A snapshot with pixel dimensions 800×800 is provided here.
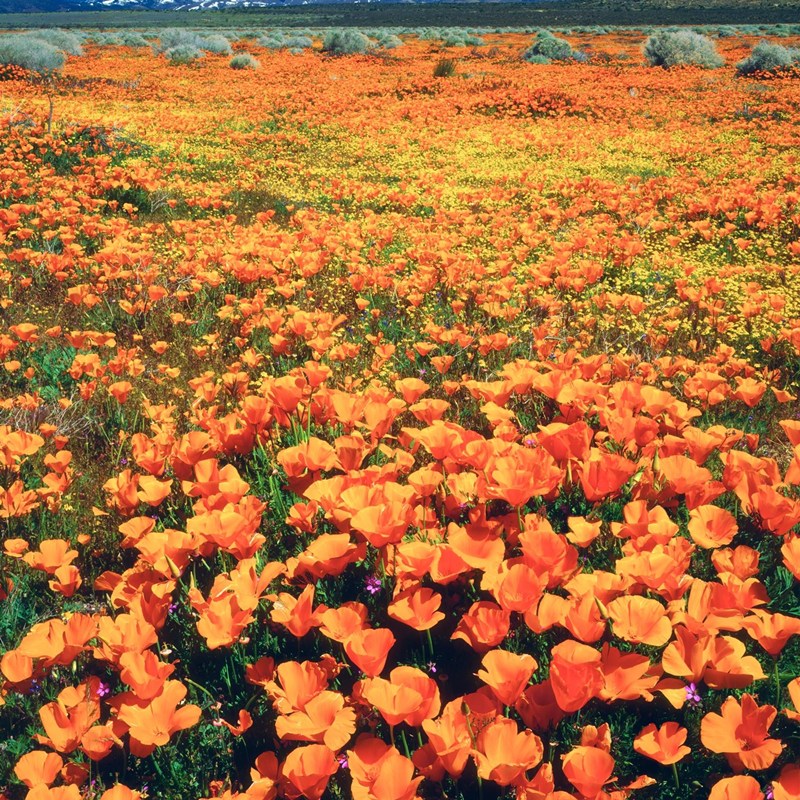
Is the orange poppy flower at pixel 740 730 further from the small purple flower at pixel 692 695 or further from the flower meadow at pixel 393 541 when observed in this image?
the small purple flower at pixel 692 695

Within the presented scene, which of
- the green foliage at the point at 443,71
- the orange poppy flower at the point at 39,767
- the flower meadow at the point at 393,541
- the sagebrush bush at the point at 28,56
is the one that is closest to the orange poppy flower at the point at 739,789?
the flower meadow at the point at 393,541

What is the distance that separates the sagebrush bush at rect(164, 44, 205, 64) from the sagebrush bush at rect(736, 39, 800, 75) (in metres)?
19.9

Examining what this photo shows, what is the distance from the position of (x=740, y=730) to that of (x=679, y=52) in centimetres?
2614

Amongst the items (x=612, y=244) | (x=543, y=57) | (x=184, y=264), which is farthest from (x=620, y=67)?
(x=184, y=264)

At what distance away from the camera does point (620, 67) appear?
71.8 ft

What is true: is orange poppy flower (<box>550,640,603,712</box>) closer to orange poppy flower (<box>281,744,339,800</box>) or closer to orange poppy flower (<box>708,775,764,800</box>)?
orange poppy flower (<box>708,775,764,800</box>)

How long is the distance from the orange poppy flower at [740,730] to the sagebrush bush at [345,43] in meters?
32.5

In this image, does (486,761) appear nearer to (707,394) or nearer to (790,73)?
(707,394)

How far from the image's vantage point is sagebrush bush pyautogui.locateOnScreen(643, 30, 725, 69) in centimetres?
2231

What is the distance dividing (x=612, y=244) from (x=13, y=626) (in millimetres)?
5037

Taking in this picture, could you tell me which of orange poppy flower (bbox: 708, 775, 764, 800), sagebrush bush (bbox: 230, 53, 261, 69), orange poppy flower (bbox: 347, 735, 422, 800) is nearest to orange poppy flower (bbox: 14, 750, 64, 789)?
orange poppy flower (bbox: 347, 735, 422, 800)

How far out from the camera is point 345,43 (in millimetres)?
29938

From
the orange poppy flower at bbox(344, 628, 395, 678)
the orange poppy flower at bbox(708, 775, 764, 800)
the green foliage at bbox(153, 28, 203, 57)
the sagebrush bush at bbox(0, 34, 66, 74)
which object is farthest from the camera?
the green foliage at bbox(153, 28, 203, 57)

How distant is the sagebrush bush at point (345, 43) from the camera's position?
2978 cm
